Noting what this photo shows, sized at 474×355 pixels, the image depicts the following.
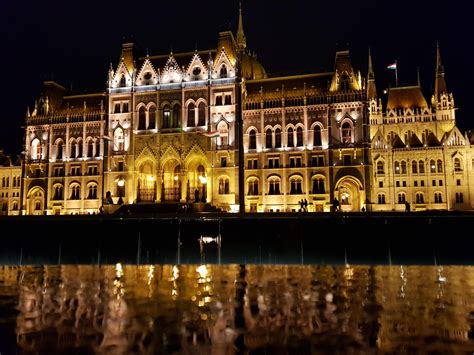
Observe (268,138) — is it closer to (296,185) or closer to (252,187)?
(252,187)

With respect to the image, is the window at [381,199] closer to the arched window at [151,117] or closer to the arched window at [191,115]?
the arched window at [191,115]

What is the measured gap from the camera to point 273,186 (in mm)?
66875

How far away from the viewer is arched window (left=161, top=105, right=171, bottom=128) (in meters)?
69.3

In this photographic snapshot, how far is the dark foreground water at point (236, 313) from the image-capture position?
25.0 ft

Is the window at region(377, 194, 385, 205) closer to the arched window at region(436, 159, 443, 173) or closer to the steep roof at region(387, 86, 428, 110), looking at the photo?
the arched window at region(436, 159, 443, 173)

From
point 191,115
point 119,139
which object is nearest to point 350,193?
point 191,115

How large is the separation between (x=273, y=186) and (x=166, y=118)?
68.2ft

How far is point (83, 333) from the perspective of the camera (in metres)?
8.35

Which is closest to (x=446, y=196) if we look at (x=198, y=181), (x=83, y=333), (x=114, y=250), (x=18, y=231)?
(x=198, y=181)

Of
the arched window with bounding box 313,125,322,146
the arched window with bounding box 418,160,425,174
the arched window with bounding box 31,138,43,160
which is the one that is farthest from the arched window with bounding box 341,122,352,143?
the arched window with bounding box 31,138,43,160

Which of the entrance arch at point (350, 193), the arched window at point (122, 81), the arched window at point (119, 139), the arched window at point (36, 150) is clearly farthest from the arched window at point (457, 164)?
the arched window at point (36, 150)

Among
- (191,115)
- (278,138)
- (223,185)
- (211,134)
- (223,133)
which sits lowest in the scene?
(223,185)

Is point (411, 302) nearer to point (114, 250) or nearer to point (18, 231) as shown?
point (114, 250)

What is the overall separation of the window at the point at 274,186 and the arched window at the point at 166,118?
1892cm
